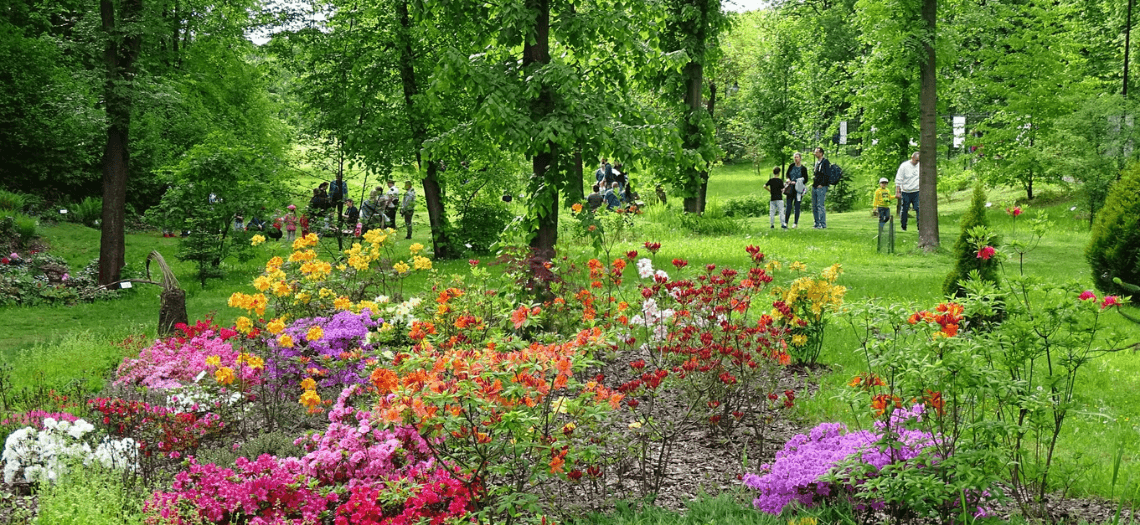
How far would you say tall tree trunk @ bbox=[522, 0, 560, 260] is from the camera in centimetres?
786

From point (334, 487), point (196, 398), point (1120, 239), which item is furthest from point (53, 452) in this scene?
point (1120, 239)

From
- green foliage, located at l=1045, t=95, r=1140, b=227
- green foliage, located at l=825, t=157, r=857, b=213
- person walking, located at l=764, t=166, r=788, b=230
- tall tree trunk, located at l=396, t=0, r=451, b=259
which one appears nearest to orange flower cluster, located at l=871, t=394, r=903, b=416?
tall tree trunk, located at l=396, t=0, r=451, b=259

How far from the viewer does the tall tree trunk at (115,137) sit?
1233cm

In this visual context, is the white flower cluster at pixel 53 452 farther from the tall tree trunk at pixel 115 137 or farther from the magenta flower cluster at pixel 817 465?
the tall tree trunk at pixel 115 137

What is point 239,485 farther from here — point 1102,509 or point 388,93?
point 388,93

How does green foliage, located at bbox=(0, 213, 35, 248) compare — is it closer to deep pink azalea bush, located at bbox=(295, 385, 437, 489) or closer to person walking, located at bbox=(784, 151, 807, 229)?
deep pink azalea bush, located at bbox=(295, 385, 437, 489)

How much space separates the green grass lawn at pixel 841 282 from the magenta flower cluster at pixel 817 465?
2.49ft

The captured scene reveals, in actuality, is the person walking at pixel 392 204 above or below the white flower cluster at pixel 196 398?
above

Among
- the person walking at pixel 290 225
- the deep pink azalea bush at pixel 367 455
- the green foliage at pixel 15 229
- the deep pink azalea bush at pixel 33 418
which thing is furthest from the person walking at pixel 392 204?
the deep pink azalea bush at pixel 367 455

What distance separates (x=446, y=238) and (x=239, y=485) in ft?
41.7

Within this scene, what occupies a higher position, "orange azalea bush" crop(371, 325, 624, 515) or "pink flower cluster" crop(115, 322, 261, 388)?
"orange azalea bush" crop(371, 325, 624, 515)

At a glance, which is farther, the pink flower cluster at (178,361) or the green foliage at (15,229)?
the green foliage at (15,229)

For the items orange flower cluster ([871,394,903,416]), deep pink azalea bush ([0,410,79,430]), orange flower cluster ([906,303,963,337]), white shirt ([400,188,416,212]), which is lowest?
deep pink azalea bush ([0,410,79,430])

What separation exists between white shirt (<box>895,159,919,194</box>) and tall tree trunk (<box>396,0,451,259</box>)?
361 inches
